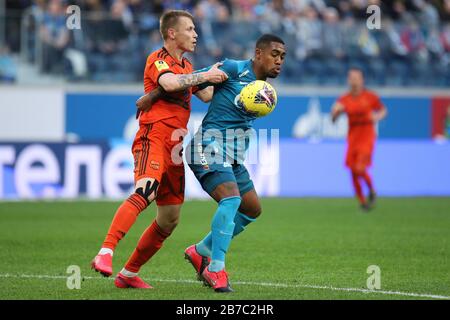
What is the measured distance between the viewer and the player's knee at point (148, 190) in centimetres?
771

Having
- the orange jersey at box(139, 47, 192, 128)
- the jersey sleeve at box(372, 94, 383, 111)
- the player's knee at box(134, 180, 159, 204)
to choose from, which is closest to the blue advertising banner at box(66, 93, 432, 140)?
the jersey sleeve at box(372, 94, 383, 111)

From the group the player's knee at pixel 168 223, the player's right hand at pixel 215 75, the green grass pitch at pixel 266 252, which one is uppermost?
the player's right hand at pixel 215 75

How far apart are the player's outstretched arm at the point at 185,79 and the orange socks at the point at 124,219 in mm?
913

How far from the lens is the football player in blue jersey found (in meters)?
7.82

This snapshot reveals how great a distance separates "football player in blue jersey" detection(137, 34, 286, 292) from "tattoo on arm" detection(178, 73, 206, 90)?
0.88ft

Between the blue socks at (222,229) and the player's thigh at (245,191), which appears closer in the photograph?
the blue socks at (222,229)

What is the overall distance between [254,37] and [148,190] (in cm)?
1491

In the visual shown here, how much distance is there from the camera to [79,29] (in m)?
21.2

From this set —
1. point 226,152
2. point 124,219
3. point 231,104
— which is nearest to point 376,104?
point 231,104

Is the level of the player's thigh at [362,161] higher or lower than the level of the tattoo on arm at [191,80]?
lower

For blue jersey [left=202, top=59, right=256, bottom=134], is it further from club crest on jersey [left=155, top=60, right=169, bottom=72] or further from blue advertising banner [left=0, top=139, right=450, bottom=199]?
blue advertising banner [left=0, top=139, right=450, bottom=199]

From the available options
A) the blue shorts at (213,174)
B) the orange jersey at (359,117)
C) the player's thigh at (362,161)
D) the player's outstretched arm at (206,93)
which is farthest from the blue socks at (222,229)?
the orange jersey at (359,117)

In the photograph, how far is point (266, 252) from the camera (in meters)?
11.0

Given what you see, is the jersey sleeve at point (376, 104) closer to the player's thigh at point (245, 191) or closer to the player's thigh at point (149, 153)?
the player's thigh at point (245, 191)
